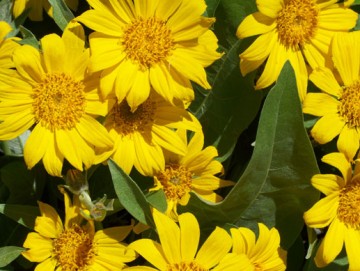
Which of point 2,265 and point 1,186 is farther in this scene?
point 1,186

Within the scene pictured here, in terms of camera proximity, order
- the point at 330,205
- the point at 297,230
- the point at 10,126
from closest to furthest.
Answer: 1. the point at 10,126
2. the point at 330,205
3. the point at 297,230

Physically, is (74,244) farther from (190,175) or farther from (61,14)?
(61,14)

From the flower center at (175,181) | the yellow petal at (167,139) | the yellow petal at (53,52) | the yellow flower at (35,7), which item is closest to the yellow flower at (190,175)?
the flower center at (175,181)

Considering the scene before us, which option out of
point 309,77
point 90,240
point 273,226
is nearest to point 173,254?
point 90,240

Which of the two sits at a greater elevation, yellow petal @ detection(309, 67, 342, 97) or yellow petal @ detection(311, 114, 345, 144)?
yellow petal @ detection(309, 67, 342, 97)

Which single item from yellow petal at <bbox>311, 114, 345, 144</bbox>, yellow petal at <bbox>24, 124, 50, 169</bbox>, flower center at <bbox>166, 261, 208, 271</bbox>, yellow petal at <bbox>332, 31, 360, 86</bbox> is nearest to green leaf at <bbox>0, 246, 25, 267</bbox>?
yellow petal at <bbox>24, 124, 50, 169</bbox>

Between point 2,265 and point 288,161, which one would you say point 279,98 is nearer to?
point 288,161

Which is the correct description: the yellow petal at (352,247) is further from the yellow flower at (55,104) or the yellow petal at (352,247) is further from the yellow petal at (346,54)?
the yellow flower at (55,104)

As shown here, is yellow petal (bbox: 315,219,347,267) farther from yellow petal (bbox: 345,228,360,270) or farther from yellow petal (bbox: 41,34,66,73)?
yellow petal (bbox: 41,34,66,73)
